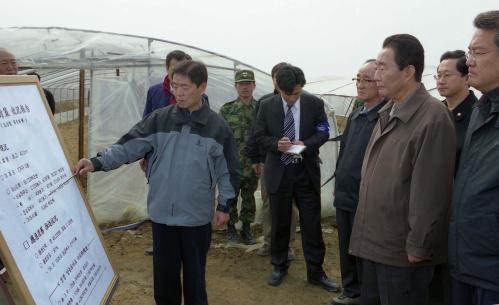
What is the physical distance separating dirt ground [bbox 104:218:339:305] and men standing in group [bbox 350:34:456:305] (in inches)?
71.1

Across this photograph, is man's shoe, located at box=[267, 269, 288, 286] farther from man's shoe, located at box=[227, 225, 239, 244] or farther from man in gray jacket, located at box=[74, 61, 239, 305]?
man in gray jacket, located at box=[74, 61, 239, 305]

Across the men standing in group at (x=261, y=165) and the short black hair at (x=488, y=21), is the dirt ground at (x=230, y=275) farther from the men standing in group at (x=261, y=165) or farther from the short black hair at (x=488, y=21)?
the short black hair at (x=488, y=21)

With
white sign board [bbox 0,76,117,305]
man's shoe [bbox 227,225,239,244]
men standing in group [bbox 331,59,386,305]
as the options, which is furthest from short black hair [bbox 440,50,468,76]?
man's shoe [bbox 227,225,239,244]

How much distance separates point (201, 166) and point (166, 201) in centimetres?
32

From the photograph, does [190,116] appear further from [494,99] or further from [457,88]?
[457,88]

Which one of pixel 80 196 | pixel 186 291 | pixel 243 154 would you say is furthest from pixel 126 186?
pixel 80 196

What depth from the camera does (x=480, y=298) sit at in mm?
1996

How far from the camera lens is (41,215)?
1.87 m

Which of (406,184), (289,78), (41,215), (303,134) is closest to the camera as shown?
(41,215)

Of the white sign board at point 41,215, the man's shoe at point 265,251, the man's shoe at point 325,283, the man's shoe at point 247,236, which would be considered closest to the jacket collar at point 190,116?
the white sign board at point 41,215

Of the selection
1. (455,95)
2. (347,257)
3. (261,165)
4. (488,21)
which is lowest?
(347,257)

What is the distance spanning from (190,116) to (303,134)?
5.06 ft

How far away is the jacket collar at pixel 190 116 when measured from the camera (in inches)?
114

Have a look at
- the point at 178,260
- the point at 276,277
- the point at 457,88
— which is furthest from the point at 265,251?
the point at 457,88
